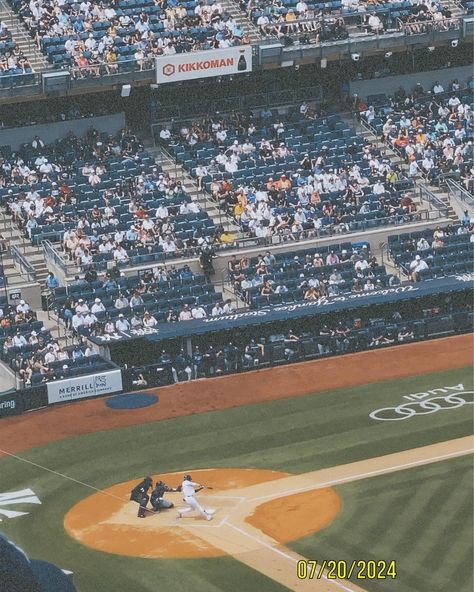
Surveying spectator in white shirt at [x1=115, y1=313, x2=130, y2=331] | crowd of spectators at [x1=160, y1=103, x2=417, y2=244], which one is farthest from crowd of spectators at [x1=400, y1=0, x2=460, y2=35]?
spectator in white shirt at [x1=115, y1=313, x2=130, y2=331]

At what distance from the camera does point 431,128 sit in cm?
5328

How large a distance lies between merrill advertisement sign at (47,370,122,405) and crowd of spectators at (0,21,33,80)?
533 inches

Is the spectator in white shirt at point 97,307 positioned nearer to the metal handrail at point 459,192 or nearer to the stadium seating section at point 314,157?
the stadium seating section at point 314,157

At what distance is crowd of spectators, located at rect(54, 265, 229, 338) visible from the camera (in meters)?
40.6

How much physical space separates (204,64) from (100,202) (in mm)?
7543

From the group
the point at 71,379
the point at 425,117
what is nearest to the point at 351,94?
the point at 425,117

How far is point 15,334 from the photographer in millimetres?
39406

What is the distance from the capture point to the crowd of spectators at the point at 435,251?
45.6 metres

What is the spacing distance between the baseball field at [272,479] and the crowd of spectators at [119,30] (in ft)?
49.0

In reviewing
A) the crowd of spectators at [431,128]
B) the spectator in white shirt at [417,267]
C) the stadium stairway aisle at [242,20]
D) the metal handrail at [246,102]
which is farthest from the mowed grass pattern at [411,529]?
the stadium stairway aisle at [242,20]

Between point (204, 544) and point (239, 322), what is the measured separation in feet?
47.4

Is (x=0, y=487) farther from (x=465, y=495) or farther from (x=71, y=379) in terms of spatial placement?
(x=465, y=495)

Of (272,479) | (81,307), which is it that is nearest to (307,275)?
(81,307)
